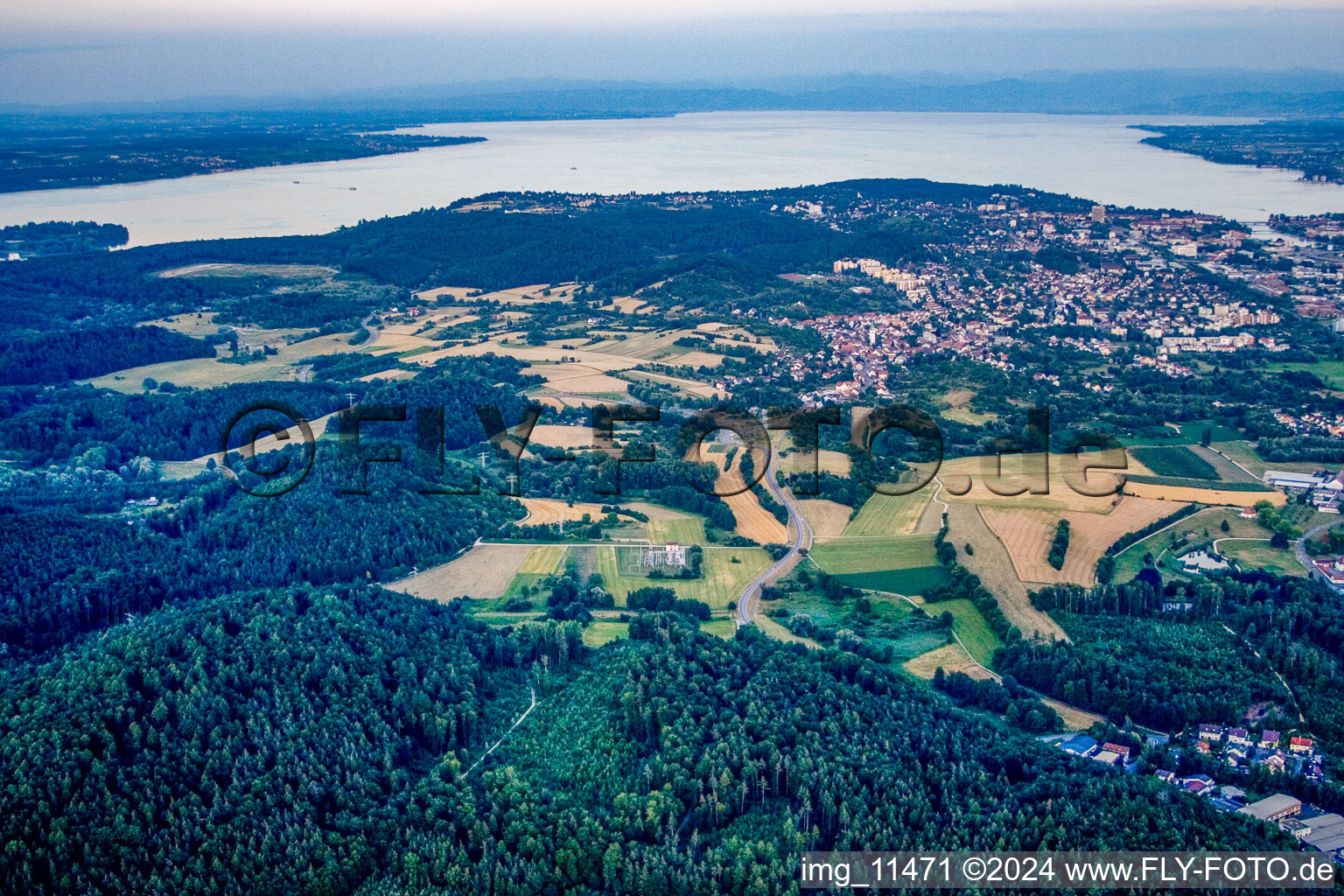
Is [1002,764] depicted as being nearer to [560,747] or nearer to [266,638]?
[560,747]

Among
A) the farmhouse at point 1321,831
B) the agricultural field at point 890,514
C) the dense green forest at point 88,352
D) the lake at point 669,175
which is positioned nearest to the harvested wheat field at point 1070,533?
the agricultural field at point 890,514

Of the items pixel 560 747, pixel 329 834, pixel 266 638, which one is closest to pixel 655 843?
pixel 560 747

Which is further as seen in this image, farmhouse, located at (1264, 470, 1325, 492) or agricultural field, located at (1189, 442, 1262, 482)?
agricultural field, located at (1189, 442, 1262, 482)

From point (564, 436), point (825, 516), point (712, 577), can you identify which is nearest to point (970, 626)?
point (712, 577)

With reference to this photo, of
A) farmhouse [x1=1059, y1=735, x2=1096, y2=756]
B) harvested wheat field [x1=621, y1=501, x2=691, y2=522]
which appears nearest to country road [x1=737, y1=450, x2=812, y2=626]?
harvested wheat field [x1=621, y1=501, x2=691, y2=522]

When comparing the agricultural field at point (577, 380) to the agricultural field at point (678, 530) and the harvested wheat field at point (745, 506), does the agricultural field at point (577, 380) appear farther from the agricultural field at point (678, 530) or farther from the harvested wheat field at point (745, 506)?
the agricultural field at point (678, 530)

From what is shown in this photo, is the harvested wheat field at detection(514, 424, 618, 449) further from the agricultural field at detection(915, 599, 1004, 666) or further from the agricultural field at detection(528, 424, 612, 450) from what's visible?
the agricultural field at detection(915, 599, 1004, 666)

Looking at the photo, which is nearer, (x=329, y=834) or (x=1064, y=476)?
(x=329, y=834)
